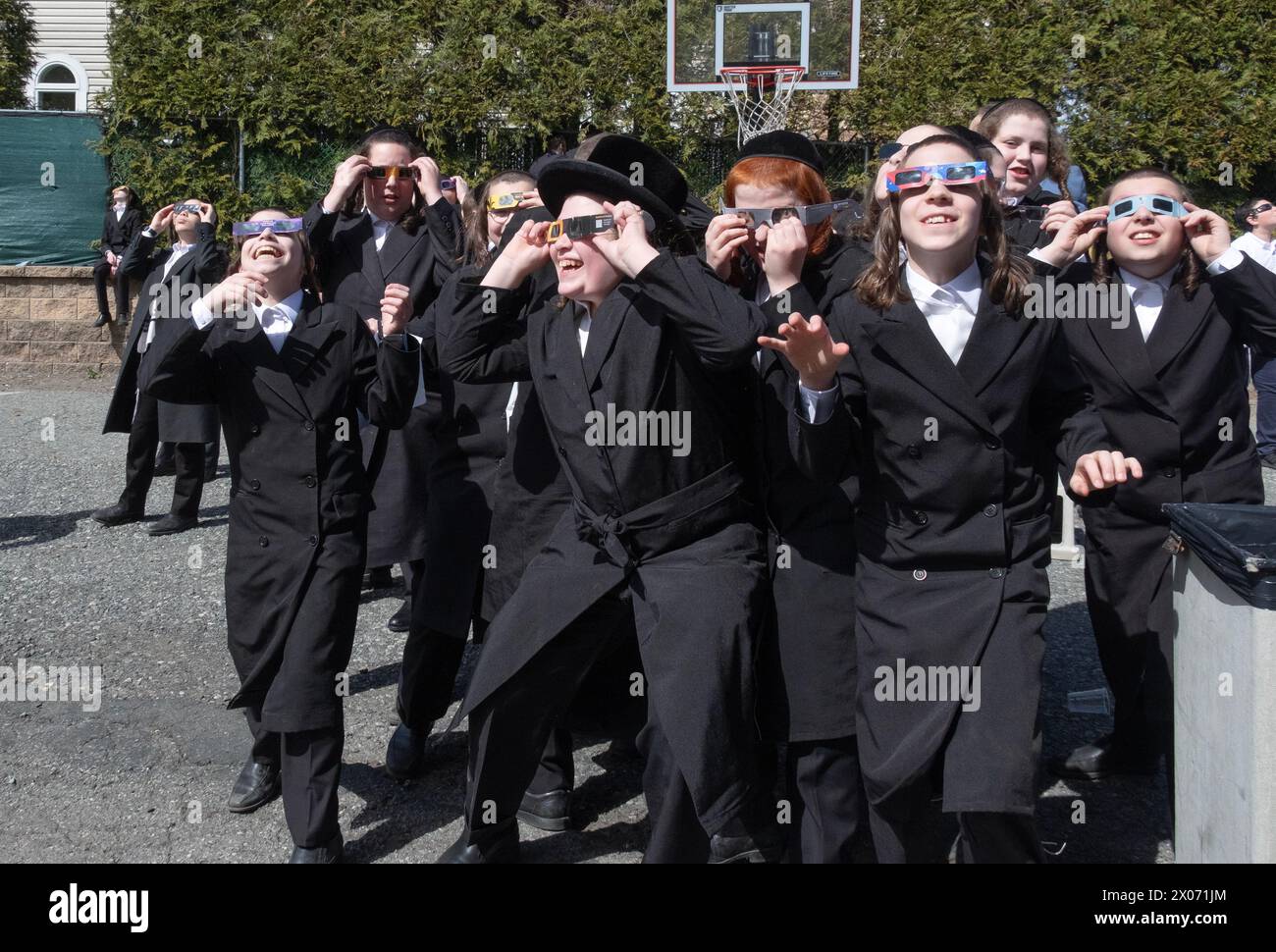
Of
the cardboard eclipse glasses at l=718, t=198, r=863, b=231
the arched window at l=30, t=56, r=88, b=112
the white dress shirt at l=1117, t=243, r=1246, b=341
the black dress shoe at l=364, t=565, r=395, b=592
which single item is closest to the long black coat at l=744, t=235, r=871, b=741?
the cardboard eclipse glasses at l=718, t=198, r=863, b=231

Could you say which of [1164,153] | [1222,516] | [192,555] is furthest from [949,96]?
[1222,516]

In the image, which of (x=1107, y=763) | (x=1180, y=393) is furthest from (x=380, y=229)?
(x=1107, y=763)

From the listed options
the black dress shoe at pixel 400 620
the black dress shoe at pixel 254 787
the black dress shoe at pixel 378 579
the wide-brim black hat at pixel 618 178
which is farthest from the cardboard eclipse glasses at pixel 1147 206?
the black dress shoe at pixel 378 579

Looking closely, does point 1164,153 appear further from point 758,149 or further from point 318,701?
point 318,701

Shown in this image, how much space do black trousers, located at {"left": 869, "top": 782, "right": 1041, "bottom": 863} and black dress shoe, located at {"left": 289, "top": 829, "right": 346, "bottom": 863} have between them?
1.60 meters

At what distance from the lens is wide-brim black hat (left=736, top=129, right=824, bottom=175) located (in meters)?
3.77

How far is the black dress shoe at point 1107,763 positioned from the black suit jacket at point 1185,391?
0.94 m

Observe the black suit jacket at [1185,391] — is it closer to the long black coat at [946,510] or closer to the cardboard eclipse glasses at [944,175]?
the long black coat at [946,510]

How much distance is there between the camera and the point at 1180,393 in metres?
4.07

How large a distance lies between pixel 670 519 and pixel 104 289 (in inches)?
517

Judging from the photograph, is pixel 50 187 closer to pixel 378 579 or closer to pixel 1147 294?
pixel 378 579

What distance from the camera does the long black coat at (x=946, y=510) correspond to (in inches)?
121

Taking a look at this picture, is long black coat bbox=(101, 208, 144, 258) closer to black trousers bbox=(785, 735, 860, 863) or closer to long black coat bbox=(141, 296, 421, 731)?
long black coat bbox=(141, 296, 421, 731)

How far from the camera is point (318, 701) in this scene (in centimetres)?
383
